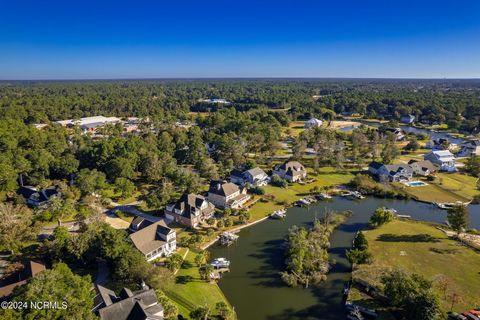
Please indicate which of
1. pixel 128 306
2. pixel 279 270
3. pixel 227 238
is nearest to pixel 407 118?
pixel 227 238

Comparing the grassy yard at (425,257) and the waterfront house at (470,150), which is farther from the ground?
the waterfront house at (470,150)

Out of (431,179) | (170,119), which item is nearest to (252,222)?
(431,179)

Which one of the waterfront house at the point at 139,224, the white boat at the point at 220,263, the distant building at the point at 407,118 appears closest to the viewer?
the white boat at the point at 220,263

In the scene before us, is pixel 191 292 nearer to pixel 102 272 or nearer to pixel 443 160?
pixel 102 272

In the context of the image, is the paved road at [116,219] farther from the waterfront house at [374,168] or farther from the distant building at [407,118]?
the distant building at [407,118]

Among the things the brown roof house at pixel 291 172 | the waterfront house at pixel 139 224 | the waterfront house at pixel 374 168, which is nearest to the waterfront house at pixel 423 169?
the waterfront house at pixel 374 168

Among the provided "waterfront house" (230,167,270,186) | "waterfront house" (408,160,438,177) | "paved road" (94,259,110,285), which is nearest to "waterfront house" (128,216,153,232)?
"paved road" (94,259,110,285)

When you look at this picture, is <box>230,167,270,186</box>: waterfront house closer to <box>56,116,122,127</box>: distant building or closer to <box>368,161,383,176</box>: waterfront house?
<box>368,161,383,176</box>: waterfront house
